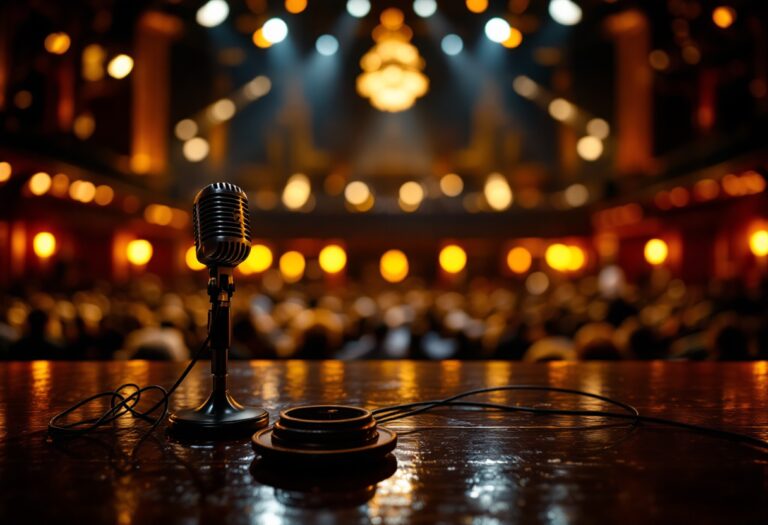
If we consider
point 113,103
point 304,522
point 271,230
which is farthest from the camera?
point 271,230

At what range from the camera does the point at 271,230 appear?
21031mm

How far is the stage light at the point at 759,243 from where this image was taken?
37.9 feet

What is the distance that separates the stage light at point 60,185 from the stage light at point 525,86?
1618 centimetres

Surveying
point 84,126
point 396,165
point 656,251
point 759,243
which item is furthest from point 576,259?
point 84,126

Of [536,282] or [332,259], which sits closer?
[536,282]

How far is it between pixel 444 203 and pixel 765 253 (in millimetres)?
11890

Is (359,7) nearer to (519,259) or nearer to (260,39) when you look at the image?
(260,39)

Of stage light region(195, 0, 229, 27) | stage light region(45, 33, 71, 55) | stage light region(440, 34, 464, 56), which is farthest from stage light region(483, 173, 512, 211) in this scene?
stage light region(45, 33, 71, 55)

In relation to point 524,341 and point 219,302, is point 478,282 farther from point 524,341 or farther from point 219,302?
point 219,302

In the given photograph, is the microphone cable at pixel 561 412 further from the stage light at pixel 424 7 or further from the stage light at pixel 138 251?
the stage light at pixel 424 7

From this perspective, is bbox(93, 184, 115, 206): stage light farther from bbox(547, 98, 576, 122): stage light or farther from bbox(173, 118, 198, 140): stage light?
bbox(547, 98, 576, 122): stage light

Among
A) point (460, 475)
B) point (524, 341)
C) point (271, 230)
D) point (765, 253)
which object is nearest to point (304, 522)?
point (460, 475)

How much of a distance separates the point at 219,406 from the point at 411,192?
24003 millimetres

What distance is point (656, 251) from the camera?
54.6 feet
